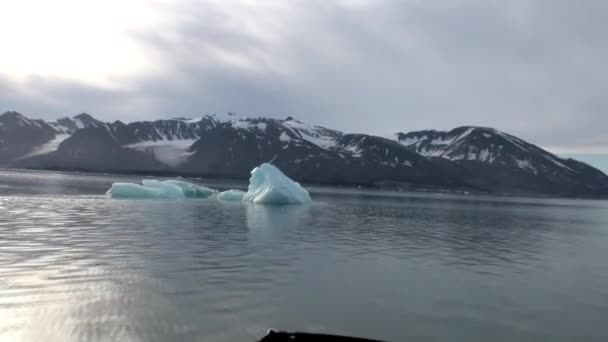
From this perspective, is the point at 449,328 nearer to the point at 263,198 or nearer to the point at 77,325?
the point at 77,325

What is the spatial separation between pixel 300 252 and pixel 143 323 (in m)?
12.4

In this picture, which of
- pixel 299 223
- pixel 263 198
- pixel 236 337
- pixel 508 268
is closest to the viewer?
pixel 236 337

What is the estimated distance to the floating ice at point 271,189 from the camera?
60031mm

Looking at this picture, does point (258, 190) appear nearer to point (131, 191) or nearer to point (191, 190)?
point (191, 190)

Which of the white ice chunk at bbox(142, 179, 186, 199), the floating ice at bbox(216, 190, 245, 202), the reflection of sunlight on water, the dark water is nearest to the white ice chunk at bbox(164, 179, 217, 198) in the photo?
the white ice chunk at bbox(142, 179, 186, 199)

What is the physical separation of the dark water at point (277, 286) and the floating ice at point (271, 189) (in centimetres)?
3023

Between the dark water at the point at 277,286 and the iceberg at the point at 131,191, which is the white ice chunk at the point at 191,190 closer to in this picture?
the iceberg at the point at 131,191

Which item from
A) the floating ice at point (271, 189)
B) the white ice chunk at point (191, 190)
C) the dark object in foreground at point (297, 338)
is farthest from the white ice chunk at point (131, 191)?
the dark object in foreground at point (297, 338)

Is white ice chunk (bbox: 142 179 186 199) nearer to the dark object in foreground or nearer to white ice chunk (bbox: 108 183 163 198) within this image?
white ice chunk (bbox: 108 183 163 198)

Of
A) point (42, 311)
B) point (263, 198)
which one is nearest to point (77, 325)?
point (42, 311)

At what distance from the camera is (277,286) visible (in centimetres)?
1558

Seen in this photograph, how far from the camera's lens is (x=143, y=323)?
36.8 feet

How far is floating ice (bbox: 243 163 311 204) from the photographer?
197ft

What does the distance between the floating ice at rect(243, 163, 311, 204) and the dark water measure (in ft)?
99.2
